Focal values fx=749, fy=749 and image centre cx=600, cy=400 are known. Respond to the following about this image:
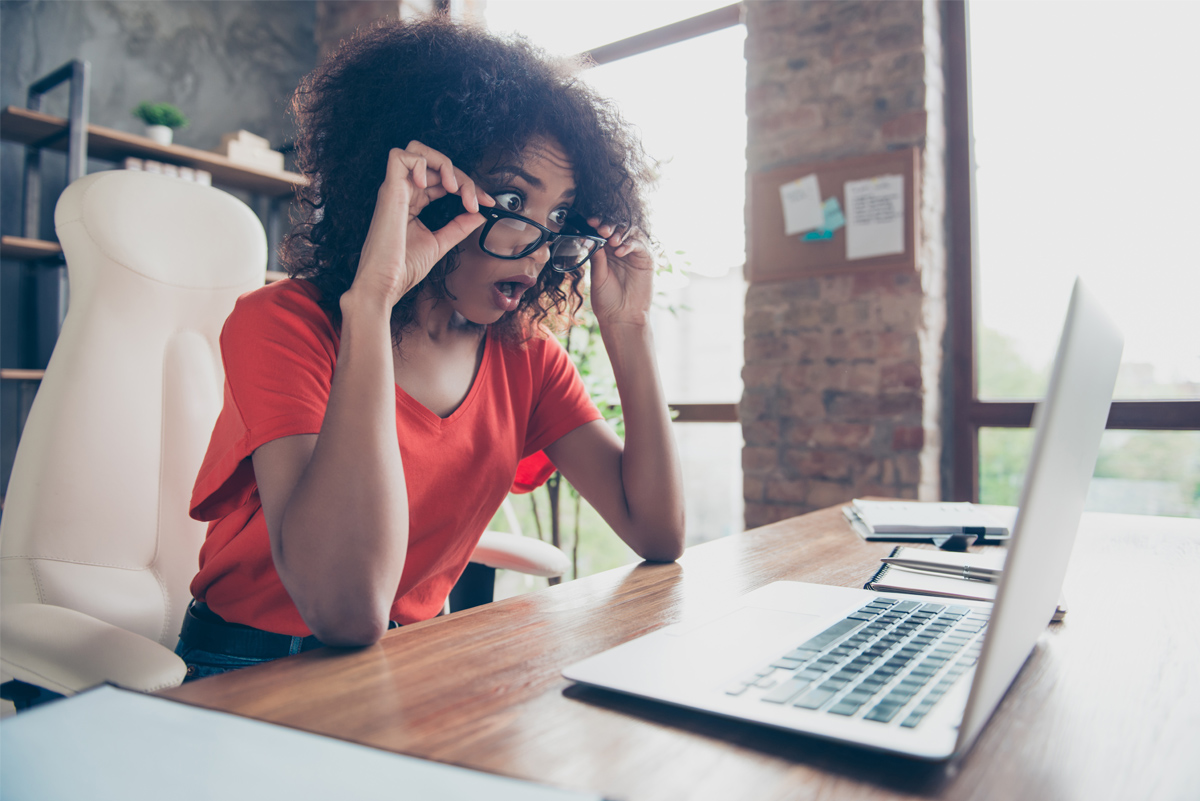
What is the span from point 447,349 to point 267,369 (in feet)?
0.99

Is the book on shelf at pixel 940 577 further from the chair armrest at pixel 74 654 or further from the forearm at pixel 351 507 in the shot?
the chair armrest at pixel 74 654

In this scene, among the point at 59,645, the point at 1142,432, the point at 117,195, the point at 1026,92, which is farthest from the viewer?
the point at 1026,92

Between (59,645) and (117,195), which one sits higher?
(117,195)

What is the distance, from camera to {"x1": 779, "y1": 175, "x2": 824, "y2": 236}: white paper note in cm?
228

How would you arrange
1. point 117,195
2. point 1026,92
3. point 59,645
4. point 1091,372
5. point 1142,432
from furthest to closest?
point 1026,92 < point 1142,432 < point 117,195 < point 59,645 < point 1091,372

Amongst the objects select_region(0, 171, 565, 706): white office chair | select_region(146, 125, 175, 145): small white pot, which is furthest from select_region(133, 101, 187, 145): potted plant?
select_region(0, 171, 565, 706): white office chair

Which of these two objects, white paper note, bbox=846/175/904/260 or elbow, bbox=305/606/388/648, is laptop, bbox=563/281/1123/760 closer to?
elbow, bbox=305/606/388/648

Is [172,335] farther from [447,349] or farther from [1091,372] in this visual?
[1091,372]

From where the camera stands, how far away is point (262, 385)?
792 mm

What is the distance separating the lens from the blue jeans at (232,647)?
835 mm

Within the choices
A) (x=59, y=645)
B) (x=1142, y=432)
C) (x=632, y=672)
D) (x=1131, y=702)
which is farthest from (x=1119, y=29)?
(x=59, y=645)

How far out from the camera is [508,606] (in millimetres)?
719

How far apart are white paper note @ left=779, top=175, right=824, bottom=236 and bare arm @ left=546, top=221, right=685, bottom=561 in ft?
4.20

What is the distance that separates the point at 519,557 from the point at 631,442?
28 cm
